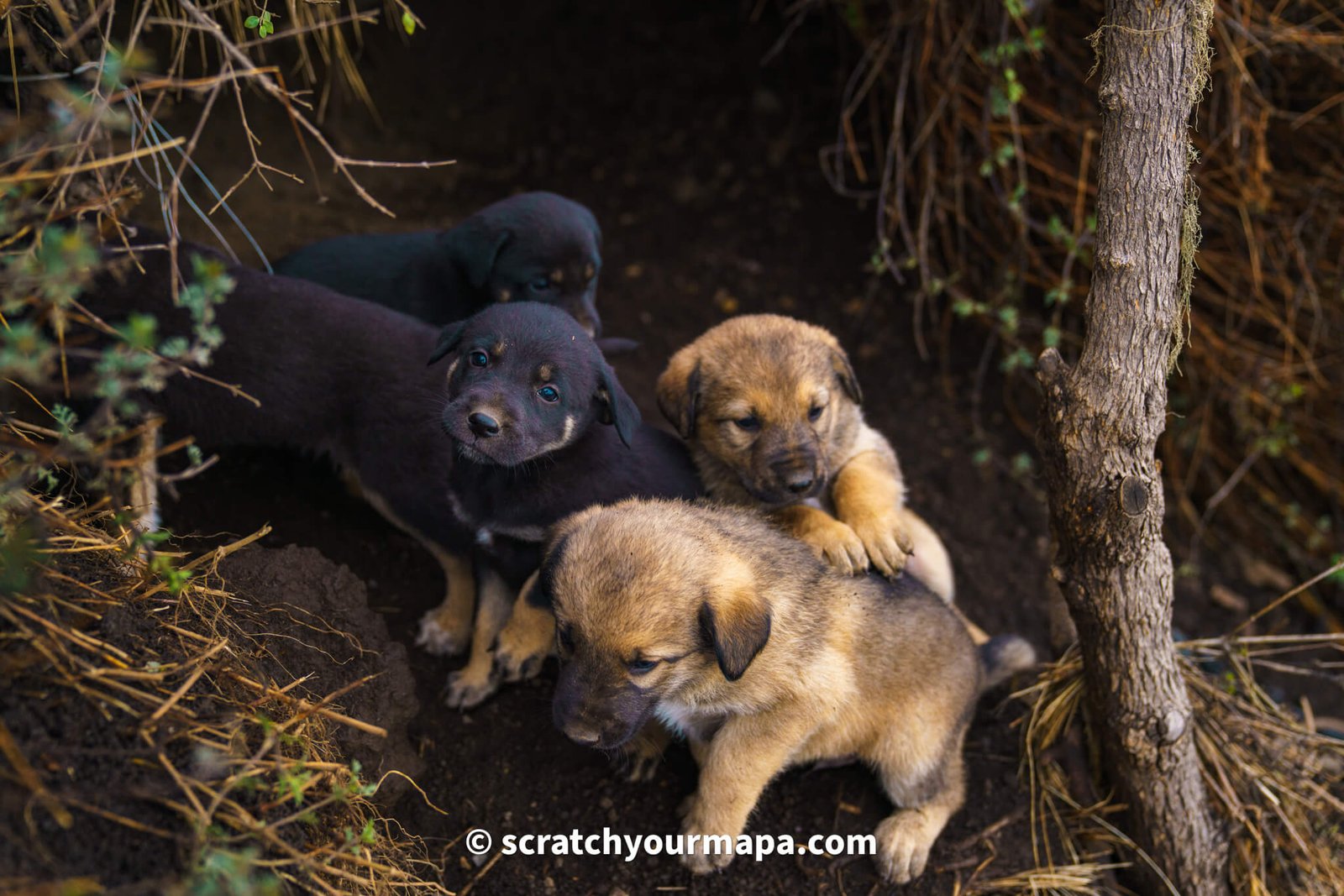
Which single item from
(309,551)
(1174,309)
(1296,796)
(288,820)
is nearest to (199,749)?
(288,820)

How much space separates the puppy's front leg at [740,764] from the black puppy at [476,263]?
1865 mm

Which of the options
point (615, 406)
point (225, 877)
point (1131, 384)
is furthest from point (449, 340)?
point (1131, 384)

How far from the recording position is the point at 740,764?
3322mm

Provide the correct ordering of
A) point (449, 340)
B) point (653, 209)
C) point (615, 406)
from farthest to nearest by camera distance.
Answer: point (653, 209) → point (449, 340) → point (615, 406)

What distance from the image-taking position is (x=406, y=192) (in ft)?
20.7

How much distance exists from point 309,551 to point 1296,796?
386 cm

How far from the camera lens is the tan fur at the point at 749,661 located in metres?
2.98

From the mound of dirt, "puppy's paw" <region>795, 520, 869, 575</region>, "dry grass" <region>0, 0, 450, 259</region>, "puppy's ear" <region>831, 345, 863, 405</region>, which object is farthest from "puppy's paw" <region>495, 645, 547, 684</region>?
"dry grass" <region>0, 0, 450, 259</region>

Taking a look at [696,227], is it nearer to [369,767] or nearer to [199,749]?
[369,767]

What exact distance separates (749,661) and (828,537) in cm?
95

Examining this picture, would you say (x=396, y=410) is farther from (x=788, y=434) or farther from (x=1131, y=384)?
(x=1131, y=384)

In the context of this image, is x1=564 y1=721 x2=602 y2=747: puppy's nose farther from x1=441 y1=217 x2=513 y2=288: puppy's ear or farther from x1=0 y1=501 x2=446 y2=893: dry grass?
x1=441 y1=217 x2=513 y2=288: puppy's ear

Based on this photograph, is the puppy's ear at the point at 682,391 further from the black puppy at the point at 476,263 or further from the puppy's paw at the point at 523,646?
the puppy's paw at the point at 523,646

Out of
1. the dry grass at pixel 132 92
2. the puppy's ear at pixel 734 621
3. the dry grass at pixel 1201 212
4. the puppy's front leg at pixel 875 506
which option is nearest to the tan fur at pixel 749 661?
the puppy's ear at pixel 734 621
